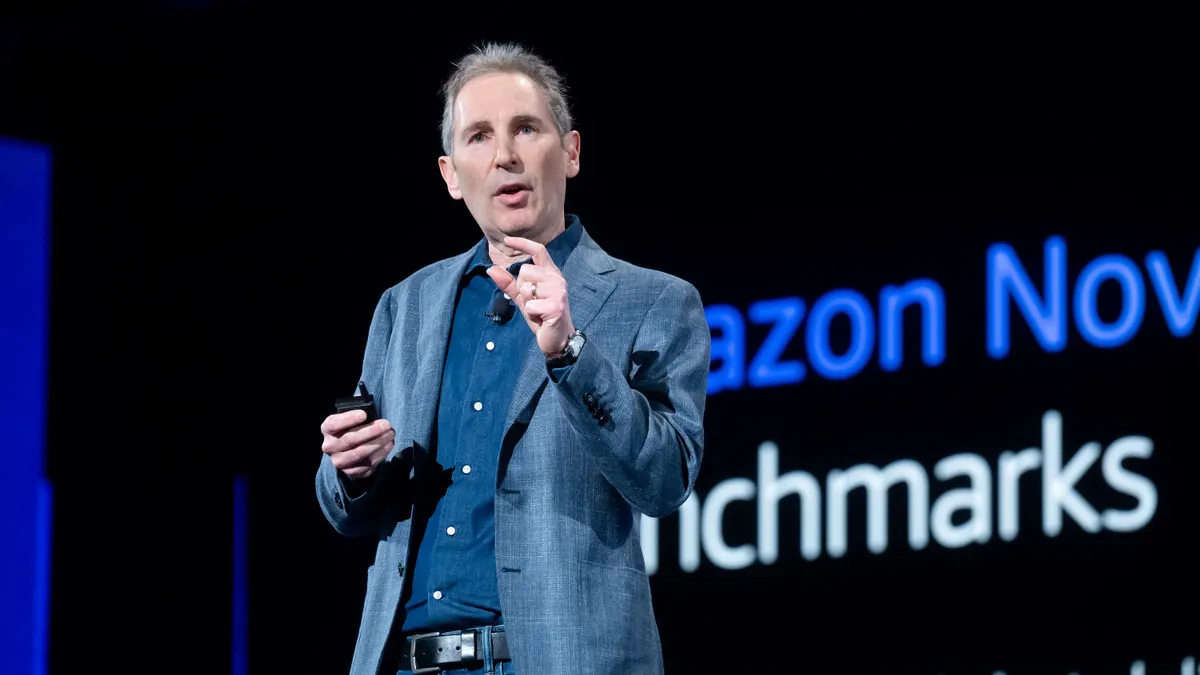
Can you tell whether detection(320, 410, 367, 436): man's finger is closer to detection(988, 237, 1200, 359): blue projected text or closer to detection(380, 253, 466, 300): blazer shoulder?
detection(380, 253, 466, 300): blazer shoulder

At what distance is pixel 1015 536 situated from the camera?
4.27 m

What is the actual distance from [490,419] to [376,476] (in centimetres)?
16

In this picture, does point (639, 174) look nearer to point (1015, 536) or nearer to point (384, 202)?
point (384, 202)

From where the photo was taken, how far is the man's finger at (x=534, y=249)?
1810 millimetres

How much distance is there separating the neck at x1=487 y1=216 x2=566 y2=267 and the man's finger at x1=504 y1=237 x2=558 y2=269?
0.19 m

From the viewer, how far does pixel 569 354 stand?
1.78 metres

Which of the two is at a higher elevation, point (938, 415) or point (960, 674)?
point (938, 415)

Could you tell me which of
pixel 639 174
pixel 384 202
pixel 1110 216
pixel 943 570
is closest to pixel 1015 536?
pixel 943 570

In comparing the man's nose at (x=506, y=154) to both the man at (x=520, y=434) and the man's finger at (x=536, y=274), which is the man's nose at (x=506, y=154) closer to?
the man at (x=520, y=434)

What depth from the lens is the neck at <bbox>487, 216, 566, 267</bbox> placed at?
2.07 m

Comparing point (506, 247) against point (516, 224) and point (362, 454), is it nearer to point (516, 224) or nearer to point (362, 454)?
point (516, 224)

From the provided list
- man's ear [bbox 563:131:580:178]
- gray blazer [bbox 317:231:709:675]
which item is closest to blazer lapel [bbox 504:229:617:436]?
gray blazer [bbox 317:231:709:675]

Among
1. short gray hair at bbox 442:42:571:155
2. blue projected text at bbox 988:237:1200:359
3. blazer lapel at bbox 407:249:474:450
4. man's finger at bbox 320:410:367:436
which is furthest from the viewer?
blue projected text at bbox 988:237:1200:359

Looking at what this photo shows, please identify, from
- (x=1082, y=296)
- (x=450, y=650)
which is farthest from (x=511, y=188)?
(x=1082, y=296)
